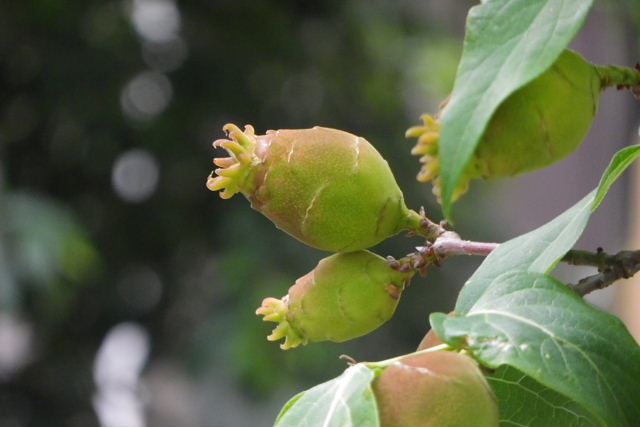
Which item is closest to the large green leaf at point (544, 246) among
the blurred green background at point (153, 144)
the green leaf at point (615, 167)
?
the green leaf at point (615, 167)

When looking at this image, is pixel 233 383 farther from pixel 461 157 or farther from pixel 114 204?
pixel 461 157

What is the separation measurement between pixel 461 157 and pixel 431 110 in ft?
8.60

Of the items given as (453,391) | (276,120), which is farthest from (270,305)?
(276,120)

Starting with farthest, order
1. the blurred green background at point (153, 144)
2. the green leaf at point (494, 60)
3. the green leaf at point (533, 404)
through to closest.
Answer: the blurred green background at point (153, 144), the green leaf at point (533, 404), the green leaf at point (494, 60)

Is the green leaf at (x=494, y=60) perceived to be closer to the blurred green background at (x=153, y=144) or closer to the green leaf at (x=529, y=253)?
the green leaf at (x=529, y=253)

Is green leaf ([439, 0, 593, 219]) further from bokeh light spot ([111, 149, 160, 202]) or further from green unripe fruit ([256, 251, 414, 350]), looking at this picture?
bokeh light spot ([111, 149, 160, 202])

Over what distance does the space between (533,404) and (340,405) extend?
4.4 inches

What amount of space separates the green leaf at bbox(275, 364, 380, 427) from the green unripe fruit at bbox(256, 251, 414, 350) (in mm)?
60

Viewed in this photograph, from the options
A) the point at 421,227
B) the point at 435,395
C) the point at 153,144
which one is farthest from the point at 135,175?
the point at 435,395

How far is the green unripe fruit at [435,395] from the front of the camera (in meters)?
0.42

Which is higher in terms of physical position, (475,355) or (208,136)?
(475,355)

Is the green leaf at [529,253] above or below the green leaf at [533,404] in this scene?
above

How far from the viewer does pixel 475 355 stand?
0.43 metres

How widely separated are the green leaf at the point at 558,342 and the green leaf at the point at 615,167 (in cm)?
5
